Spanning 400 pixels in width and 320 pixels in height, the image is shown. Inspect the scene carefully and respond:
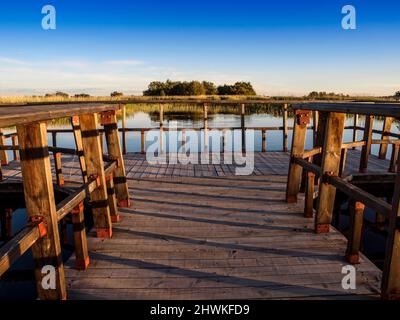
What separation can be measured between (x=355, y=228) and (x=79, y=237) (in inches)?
114

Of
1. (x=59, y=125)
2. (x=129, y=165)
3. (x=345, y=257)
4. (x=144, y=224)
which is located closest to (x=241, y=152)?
(x=129, y=165)

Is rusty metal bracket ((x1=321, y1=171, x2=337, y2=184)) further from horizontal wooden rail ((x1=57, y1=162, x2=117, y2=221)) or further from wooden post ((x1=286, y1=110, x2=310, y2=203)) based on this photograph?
horizontal wooden rail ((x1=57, y1=162, x2=117, y2=221))

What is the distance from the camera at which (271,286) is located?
3043 millimetres

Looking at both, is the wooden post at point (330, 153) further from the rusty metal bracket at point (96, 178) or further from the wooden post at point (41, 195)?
the wooden post at point (41, 195)

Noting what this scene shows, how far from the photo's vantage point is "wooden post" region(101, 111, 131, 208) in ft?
15.4

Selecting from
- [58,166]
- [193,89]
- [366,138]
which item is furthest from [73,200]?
[193,89]

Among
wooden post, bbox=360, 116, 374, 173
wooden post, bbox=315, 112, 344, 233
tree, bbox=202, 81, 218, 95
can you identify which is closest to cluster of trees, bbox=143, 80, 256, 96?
tree, bbox=202, 81, 218, 95

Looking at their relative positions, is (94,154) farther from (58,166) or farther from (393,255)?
(393,255)

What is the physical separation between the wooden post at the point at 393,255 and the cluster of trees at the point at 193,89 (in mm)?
69192

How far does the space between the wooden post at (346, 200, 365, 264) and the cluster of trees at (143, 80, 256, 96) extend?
68.4 m

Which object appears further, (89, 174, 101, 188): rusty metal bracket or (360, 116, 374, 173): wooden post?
(360, 116, 374, 173): wooden post

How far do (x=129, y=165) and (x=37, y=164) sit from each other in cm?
650

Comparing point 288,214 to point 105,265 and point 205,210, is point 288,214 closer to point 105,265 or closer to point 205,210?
point 205,210

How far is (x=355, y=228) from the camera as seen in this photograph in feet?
10.7
